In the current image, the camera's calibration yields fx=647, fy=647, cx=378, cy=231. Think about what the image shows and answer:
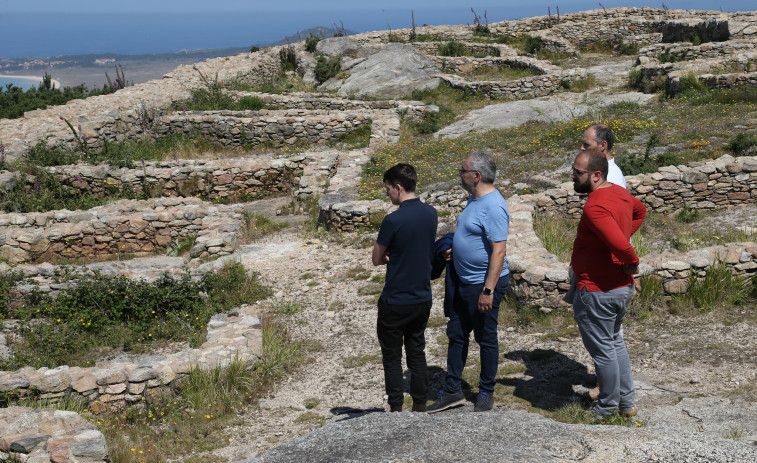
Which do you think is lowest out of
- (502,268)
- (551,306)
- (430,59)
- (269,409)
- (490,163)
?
(269,409)

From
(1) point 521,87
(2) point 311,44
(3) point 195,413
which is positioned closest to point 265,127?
(1) point 521,87

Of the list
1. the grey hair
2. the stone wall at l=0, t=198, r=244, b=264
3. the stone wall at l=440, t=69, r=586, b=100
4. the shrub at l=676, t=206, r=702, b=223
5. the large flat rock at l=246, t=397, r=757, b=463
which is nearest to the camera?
the large flat rock at l=246, t=397, r=757, b=463

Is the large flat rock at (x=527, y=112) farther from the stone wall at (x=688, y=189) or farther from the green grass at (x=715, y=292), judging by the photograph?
the green grass at (x=715, y=292)

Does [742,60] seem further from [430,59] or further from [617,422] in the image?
[617,422]

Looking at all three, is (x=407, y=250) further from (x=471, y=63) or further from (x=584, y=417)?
(x=471, y=63)

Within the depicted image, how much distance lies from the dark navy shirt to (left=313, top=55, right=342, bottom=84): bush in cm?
2052

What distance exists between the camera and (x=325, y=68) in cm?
2516

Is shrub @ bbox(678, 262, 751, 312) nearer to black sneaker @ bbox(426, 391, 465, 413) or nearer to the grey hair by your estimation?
black sneaker @ bbox(426, 391, 465, 413)

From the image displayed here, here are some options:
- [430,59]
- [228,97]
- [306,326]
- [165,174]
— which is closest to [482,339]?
[306,326]

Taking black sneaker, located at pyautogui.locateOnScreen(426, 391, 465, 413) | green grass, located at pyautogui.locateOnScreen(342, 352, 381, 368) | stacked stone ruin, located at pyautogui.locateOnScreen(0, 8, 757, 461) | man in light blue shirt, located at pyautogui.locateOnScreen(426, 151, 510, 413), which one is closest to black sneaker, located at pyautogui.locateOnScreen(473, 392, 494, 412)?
man in light blue shirt, located at pyautogui.locateOnScreen(426, 151, 510, 413)

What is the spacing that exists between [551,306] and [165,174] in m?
10.7

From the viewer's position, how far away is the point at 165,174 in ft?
50.2

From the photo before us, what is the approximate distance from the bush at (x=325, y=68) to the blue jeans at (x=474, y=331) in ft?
67.5

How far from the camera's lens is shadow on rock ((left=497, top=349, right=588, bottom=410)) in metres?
6.03
